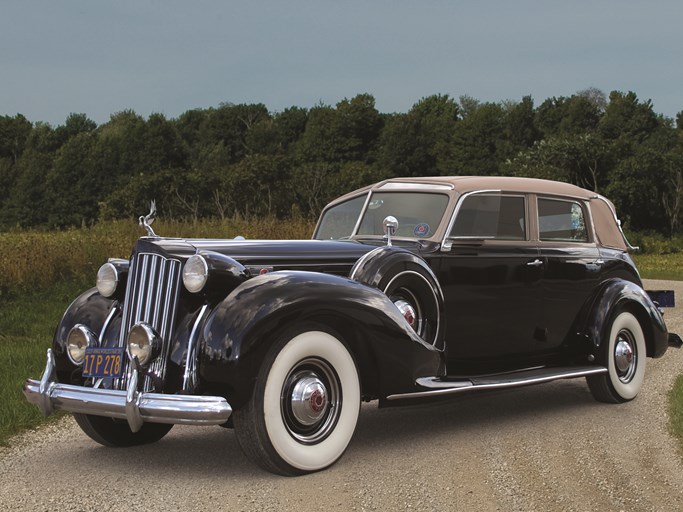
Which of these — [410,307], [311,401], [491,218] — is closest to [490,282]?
[491,218]

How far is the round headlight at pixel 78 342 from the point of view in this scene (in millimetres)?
5375

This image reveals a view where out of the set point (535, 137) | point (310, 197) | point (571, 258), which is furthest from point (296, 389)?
point (535, 137)

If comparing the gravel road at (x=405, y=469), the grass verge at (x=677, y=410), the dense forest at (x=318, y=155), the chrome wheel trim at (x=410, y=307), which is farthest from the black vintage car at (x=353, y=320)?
the dense forest at (x=318, y=155)

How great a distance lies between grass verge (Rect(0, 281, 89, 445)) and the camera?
6766mm

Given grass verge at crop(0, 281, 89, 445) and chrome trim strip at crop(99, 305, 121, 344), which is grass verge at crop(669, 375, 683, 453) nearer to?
chrome trim strip at crop(99, 305, 121, 344)

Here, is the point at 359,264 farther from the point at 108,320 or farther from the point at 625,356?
the point at 625,356

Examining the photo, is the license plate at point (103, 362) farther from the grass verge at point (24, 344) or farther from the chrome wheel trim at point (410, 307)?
the chrome wheel trim at point (410, 307)

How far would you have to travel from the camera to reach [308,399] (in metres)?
4.84

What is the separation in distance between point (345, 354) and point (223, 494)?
40.9 inches

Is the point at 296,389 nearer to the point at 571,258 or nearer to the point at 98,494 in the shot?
the point at 98,494

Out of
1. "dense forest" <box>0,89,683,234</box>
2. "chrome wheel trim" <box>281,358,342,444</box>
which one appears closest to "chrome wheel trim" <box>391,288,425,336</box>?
"chrome wheel trim" <box>281,358,342,444</box>

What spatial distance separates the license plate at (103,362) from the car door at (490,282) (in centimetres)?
232

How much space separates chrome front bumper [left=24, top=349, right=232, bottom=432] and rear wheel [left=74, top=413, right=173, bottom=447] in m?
0.80

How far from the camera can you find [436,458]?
538cm
